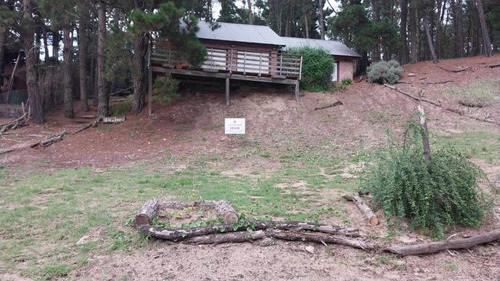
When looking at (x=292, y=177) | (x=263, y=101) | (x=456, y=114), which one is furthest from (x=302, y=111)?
(x=292, y=177)

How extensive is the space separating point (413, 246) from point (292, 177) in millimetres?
5010

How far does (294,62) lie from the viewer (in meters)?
19.2

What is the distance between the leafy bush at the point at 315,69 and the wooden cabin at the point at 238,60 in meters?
1.33

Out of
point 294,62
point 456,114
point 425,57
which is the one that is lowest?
point 456,114

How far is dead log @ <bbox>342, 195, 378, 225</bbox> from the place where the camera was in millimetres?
5552

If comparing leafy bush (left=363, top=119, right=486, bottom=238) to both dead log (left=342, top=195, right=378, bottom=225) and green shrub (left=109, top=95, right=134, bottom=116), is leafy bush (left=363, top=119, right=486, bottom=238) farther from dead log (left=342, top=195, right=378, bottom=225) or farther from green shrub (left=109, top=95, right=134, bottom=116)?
green shrub (left=109, top=95, right=134, bottom=116)

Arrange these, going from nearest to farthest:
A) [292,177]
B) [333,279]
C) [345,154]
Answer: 1. [333,279]
2. [292,177]
3. [345,154]

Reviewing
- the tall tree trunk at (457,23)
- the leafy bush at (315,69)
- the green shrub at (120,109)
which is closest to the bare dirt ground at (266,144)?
the leafy bush at (315,69)

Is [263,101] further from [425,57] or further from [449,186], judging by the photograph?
[425,57]

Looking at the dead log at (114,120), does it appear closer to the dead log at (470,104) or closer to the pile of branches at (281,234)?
the pile of branches at (281,234)

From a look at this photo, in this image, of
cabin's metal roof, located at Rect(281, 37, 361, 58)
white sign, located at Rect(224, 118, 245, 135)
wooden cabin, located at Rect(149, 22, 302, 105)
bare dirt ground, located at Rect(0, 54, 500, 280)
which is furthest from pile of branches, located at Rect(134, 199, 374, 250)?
cabin's metal roof, located at Rect(281, 37, 361, 58)

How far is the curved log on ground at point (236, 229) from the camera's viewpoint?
15.6 ft

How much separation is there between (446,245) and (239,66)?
48.7 feet

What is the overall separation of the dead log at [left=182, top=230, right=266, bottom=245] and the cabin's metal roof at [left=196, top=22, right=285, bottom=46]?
1627 cm
